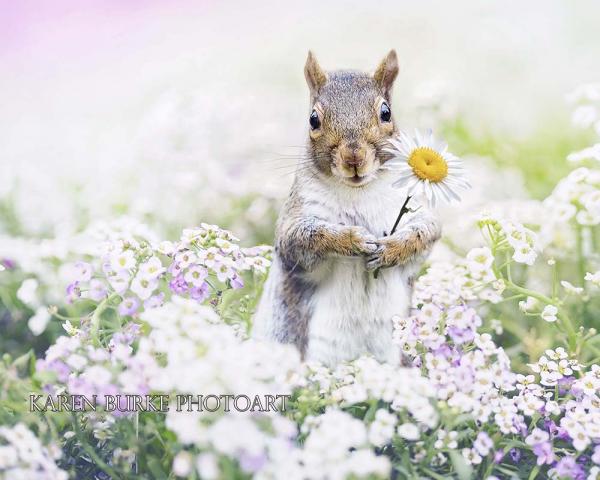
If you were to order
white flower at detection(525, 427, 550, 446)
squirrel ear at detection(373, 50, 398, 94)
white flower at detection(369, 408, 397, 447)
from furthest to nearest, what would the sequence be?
squirrel ear at detection(373, 50, 398, 94) → white flower at detection(525, 427, 550, 446) → white flower at detection(369, 408, 397, 447)

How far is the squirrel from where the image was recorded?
269cm

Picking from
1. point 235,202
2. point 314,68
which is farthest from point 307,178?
point 235,202

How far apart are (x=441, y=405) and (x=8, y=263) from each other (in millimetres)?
2365

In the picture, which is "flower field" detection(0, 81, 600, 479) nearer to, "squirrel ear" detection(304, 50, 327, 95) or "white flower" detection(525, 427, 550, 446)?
"white flower" detection(525, 427, 550, 446)

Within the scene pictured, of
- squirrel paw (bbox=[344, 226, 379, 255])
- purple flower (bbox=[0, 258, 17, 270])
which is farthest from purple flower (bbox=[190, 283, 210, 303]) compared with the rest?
purple flower (bbox=[0, 258, 17, 270])

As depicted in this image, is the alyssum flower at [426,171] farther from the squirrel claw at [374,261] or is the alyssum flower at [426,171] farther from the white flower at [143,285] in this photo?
the white flower at [143,285]

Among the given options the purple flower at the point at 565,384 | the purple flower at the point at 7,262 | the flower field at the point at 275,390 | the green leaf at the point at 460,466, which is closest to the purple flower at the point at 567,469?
the flower field at the point at 275,390

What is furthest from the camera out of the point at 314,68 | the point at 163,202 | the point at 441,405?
the point at 163,202

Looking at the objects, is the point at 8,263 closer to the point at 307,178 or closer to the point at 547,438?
the point at 307,178

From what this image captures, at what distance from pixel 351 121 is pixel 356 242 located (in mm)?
372

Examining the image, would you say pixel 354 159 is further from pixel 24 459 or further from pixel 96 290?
pixel 24 459

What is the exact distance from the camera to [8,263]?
12.7 ft

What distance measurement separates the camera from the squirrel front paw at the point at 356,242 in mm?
2641

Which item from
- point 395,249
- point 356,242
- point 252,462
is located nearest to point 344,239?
point 356,242
